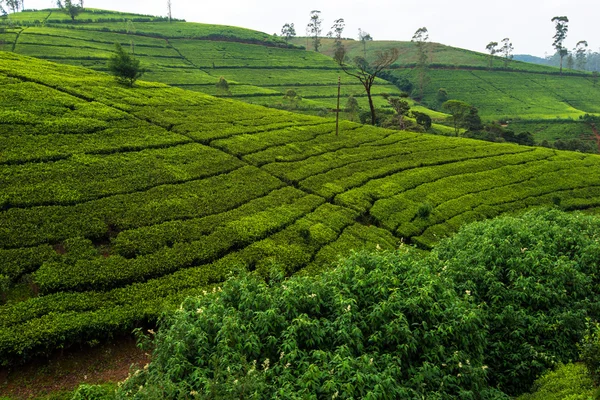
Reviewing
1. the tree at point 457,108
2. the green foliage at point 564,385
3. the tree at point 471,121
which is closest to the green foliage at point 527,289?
the green foliage at point 564,385

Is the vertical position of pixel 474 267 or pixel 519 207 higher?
pixel 474 267

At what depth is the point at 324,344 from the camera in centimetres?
843

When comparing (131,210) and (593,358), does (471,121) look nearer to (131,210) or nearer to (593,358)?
(131,210)

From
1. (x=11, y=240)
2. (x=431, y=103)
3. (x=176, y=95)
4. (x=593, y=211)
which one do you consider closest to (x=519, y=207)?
(x=593, y=211)

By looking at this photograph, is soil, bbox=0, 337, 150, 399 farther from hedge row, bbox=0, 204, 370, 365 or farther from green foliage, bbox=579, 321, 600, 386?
green foliage, bbox=579, 321, 600, 386

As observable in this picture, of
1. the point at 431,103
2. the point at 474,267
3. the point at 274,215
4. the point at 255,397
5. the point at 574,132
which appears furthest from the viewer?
the point at 431,103

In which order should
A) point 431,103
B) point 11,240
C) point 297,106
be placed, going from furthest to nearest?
point 431,103 → point 297,106 → point 11,240

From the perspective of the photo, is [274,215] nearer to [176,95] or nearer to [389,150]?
[389,150]

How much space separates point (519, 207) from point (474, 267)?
58.8 feet

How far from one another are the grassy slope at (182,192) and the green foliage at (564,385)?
8.27m

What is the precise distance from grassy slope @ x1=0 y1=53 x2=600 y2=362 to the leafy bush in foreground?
4406 mm

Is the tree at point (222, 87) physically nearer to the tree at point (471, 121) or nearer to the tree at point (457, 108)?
the tree at point (457, 108)

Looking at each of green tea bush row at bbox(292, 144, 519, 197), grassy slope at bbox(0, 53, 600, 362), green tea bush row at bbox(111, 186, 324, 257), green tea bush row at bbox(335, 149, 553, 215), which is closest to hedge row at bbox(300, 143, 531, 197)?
green tea bush row at bbox(292, 144, 519, 197)

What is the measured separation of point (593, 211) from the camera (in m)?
27.1
